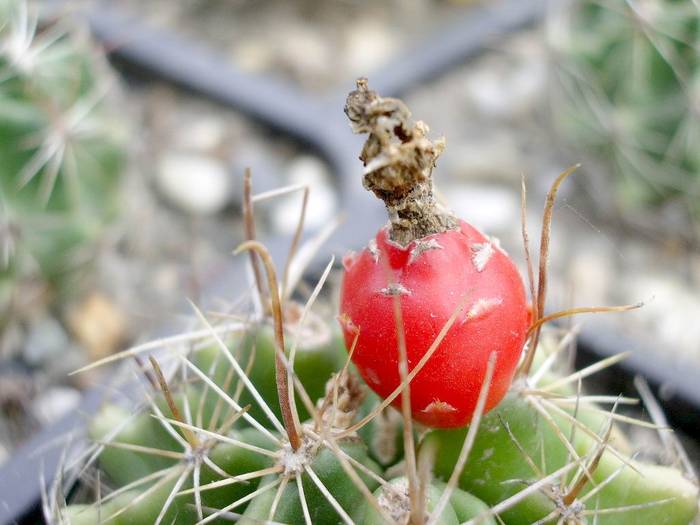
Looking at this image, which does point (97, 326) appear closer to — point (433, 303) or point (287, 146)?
point (287, 146)

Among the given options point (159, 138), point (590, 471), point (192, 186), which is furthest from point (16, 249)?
point (590, 471)

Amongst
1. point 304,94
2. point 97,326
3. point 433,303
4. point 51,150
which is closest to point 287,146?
point 304,94

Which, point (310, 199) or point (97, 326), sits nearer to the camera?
point (97, 326)

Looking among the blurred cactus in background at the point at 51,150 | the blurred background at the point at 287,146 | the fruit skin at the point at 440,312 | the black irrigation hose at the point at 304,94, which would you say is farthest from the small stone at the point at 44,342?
the fruit skin at the point at 440,312

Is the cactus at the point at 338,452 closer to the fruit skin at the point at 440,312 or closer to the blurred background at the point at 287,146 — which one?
the fruit skin at the point at 440,312

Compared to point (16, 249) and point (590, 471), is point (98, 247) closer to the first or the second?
point (16, 249)

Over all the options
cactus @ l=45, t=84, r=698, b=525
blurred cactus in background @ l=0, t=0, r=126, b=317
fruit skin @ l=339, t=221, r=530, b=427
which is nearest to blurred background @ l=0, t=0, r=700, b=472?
blurred cactus in background @ l=0, t=0, r=126, b=317
